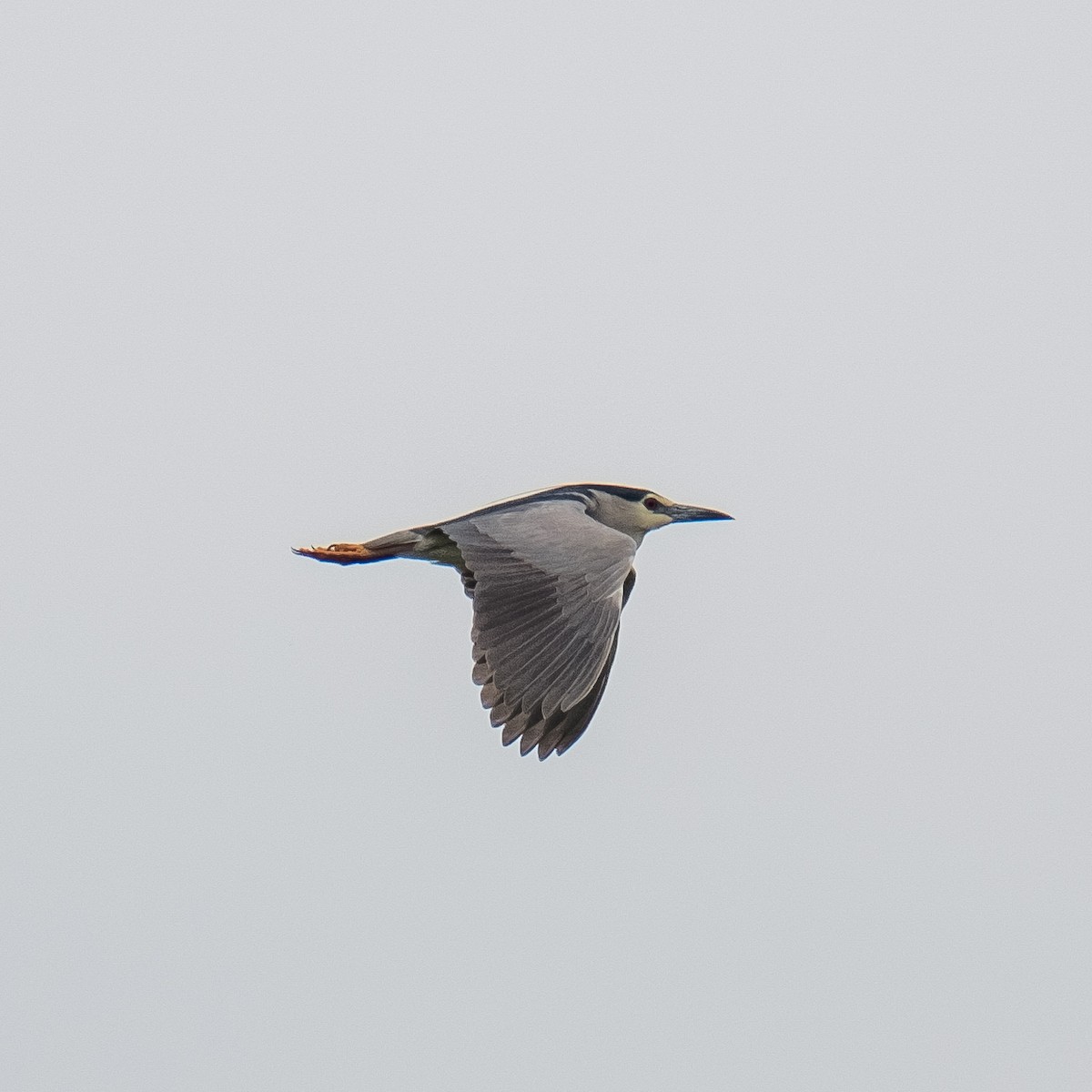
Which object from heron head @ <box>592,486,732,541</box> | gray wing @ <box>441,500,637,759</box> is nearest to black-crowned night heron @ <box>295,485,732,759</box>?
gray wing @ <box>441,500,637,759</box>

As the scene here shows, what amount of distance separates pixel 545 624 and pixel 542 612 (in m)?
0.10

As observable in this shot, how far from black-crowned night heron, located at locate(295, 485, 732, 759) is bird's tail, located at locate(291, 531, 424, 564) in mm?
695

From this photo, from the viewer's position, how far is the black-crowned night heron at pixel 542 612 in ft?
34.0

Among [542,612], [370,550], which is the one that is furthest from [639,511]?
[542,612]

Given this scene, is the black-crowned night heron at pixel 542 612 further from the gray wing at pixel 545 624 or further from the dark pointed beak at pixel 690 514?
the dark pointed beak at pixel 690 514

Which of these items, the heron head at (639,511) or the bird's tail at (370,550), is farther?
the heron head at (639,511)

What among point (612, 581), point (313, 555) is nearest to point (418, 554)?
point (313, 555)

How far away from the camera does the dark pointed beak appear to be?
1383cm

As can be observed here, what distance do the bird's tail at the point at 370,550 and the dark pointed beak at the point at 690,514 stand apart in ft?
7.66

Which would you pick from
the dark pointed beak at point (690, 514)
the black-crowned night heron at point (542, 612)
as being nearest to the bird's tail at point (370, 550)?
the black-crowned night heron at point (542, 612)

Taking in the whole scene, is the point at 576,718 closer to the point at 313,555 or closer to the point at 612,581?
the point at 612,581

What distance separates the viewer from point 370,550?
41.3 feet

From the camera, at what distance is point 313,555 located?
12781 millimetres

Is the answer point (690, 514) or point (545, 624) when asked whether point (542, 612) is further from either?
point (690, 514)
